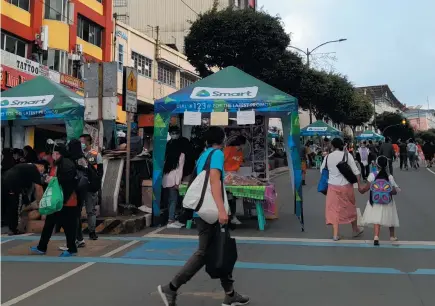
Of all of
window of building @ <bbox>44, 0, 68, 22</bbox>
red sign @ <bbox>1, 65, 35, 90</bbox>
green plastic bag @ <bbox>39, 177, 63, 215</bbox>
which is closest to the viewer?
green plastic bag @ <bbox>39, 177, 63, 215</bbox>

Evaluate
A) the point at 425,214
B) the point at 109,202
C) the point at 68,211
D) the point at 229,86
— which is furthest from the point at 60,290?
the point at 425,214

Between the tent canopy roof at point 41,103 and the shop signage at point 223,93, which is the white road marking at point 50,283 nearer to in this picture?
the shop signage at point 223,93

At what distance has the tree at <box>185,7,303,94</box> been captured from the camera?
22.3 m

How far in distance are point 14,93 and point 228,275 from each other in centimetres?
888

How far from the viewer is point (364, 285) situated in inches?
223

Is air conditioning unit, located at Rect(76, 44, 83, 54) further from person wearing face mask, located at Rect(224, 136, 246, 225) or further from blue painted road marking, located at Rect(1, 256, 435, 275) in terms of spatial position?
blue painted road marking, located at Rect(1, 256, 435, 275)

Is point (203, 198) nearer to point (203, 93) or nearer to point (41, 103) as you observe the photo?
point (203, 93)

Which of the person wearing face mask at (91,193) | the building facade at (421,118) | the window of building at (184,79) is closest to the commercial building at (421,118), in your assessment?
the building facade at (421,118)

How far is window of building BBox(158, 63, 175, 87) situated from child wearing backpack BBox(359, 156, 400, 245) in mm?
26963

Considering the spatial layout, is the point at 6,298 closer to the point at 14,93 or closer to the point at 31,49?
the point at 14,93

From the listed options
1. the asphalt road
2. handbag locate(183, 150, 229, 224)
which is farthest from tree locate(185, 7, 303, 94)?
handbag locate(183, 150, 229, 224)

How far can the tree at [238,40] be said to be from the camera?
73.2 feet

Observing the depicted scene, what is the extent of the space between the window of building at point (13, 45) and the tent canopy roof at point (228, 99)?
47.0ft

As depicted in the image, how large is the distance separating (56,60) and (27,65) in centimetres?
287
